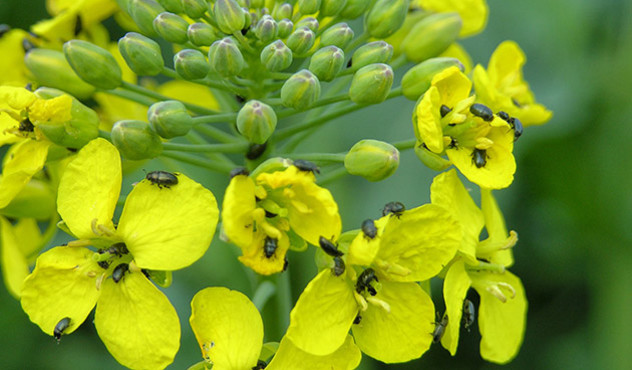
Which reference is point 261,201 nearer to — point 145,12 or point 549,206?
point 145,12

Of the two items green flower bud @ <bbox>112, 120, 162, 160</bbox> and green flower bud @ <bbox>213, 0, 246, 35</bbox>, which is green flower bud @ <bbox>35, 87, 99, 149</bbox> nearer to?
green flower bud @ <bbox>112, 120, 162, 160</bbox>

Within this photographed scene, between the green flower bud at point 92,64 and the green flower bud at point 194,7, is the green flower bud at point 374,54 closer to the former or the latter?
the green flower bud at point 194,7

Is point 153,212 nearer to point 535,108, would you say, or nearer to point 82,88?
point 82,88

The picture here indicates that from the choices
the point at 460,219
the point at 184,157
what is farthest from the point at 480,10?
the point at 184,157

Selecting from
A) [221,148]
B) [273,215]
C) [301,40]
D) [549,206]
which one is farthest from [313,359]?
[549,206]

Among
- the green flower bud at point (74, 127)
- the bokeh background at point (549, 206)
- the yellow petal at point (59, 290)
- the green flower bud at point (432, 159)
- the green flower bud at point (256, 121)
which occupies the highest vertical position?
the green flower bud at point (256, 121)

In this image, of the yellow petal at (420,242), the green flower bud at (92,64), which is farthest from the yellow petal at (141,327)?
the green flower bud at (92,64)

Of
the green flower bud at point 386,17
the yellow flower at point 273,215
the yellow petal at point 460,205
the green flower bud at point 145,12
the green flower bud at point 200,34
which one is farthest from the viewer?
the green flower bud at point 386,17
